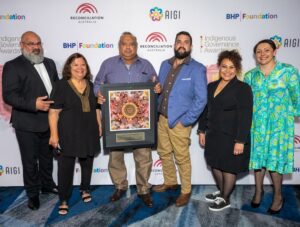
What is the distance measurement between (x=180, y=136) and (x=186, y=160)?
31cm

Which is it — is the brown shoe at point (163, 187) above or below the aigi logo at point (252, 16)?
below

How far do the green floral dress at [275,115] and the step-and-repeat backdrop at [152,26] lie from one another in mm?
750

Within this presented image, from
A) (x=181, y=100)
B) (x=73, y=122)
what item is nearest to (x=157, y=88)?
(x=181, y=100)

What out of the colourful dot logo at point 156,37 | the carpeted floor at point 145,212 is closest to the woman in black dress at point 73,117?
the carpeted floor at point 145,212

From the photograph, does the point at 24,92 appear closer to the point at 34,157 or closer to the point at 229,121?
the point at 34,157

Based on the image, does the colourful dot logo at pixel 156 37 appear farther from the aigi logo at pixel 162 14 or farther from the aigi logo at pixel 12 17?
the aigi logo at pixel 12 17

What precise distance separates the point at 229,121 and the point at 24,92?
2.14 meters

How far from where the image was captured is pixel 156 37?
3.51 meters

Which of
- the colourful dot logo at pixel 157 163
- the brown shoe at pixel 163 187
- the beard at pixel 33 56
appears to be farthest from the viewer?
the colourful dot logo at pixel 157 163

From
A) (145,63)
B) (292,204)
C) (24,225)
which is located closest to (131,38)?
(145,63)

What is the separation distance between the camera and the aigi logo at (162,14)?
3.46 meters

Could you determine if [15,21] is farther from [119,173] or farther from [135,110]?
[119,173]

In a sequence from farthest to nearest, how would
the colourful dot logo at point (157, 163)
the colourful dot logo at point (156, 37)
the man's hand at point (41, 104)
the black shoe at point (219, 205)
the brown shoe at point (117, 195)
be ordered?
the colourful dot logo at point (157, 163) → the colourful dot logo at point (156, 37) → the brown shoe at point (117, 195) → the black shoe at point (219, 205) → the man's hand at point (41, 104)

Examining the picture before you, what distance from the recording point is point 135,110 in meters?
3.09
